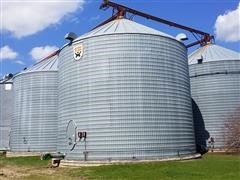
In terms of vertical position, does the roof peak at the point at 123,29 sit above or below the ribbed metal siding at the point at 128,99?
above

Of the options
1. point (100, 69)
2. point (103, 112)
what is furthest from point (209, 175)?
point (100, 69)

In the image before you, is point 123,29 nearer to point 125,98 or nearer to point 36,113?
point 125,98

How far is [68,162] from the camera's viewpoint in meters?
29.2

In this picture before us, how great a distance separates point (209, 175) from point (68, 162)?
1290cm

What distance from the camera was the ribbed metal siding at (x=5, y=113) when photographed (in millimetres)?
57312

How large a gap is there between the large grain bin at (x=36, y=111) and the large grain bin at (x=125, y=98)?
491 inches

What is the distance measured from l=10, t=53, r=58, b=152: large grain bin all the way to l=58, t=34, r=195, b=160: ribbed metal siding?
12.8 metres

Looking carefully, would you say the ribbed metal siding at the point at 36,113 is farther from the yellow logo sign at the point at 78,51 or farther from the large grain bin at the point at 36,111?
the yellow logo sign at the point at 78,51

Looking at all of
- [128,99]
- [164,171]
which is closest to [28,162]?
[128,99]

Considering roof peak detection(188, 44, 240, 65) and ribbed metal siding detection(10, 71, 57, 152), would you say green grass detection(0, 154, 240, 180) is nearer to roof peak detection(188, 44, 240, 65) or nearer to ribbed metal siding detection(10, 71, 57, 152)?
ribbed metal siding detection(10, 71, 57, 152)

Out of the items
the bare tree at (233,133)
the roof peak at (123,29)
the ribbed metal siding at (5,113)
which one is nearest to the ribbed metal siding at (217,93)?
the bare tree at (233,133)

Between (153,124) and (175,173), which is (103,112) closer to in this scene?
(153,124)

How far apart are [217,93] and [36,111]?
2239 centimetres

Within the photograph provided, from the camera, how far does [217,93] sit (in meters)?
40.1
